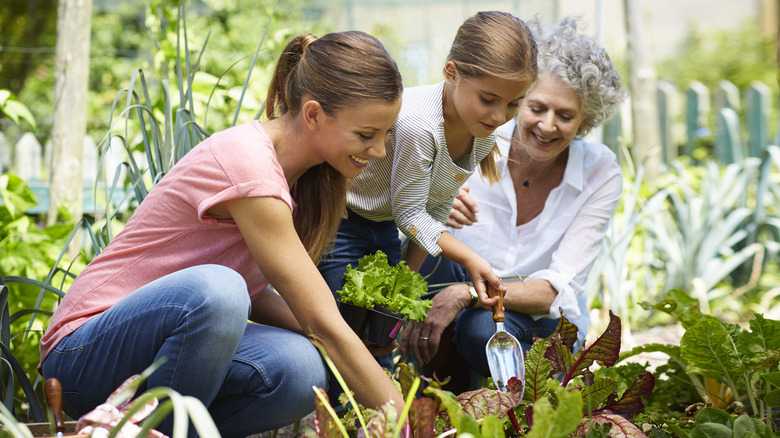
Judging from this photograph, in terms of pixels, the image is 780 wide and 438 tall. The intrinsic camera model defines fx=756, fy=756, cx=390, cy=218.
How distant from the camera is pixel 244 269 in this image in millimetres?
1690

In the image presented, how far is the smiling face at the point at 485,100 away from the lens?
187 centimetres

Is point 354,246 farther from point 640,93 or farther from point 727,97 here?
point 727,97

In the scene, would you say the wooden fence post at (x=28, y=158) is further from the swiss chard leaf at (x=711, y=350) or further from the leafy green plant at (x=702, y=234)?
the swiss chard leaf at (x=711, y=350)

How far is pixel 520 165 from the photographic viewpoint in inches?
98.4

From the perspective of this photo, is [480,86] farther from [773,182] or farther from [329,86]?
[773,182]

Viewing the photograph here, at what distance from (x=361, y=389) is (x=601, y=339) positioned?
52 cm

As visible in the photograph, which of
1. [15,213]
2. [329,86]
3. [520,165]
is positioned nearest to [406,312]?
[329,86]

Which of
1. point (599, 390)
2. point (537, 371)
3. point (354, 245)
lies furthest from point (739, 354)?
point (354, 245)

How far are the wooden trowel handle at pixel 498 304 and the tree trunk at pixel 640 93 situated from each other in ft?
12.4

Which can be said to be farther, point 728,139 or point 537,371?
point 728,139

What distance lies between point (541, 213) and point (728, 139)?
372 centimetres

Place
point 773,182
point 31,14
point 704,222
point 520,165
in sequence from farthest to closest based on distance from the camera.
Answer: point 31,14 → point 773,182 → point 704,222 → point 520,165

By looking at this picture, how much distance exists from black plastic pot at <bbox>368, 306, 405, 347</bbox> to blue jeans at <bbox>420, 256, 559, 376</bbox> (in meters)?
0.41

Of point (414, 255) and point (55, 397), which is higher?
point (55, 397)
